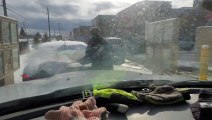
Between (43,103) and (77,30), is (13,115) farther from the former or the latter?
(77,30)

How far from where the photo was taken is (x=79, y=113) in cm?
191

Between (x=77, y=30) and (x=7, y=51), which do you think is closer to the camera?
(x=7, y=51)

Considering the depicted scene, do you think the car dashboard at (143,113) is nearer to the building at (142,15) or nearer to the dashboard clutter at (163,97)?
the dashboard clutter at (163,97)

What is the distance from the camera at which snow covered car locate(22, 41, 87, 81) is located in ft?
16.1

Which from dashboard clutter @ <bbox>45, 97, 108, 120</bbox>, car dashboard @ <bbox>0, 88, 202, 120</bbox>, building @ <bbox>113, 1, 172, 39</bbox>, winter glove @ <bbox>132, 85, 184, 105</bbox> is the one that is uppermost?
building @ <bbox>113, 1, 172, 39</bbox>

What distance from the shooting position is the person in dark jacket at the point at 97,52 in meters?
5.37

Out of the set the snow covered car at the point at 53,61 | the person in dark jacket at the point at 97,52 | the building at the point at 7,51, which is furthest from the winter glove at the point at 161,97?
the building at the point at 7,51

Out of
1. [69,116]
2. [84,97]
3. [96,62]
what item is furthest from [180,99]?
[96,62]

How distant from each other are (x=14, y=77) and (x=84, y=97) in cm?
522

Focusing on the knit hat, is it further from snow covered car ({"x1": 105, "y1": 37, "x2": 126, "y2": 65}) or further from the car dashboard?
snow covered car ({"x1": 105, "y1": 37, "x2": 126, "y2": 65})

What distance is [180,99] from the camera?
254cm

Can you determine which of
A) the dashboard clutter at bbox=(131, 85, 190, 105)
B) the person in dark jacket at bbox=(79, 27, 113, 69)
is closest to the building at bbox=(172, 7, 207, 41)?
the person in dark jacket at bbox=(79, 27, 113, 69)

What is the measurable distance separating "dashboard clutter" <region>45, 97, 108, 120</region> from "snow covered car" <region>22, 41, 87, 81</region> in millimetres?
2241

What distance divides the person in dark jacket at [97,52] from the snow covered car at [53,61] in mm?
281
